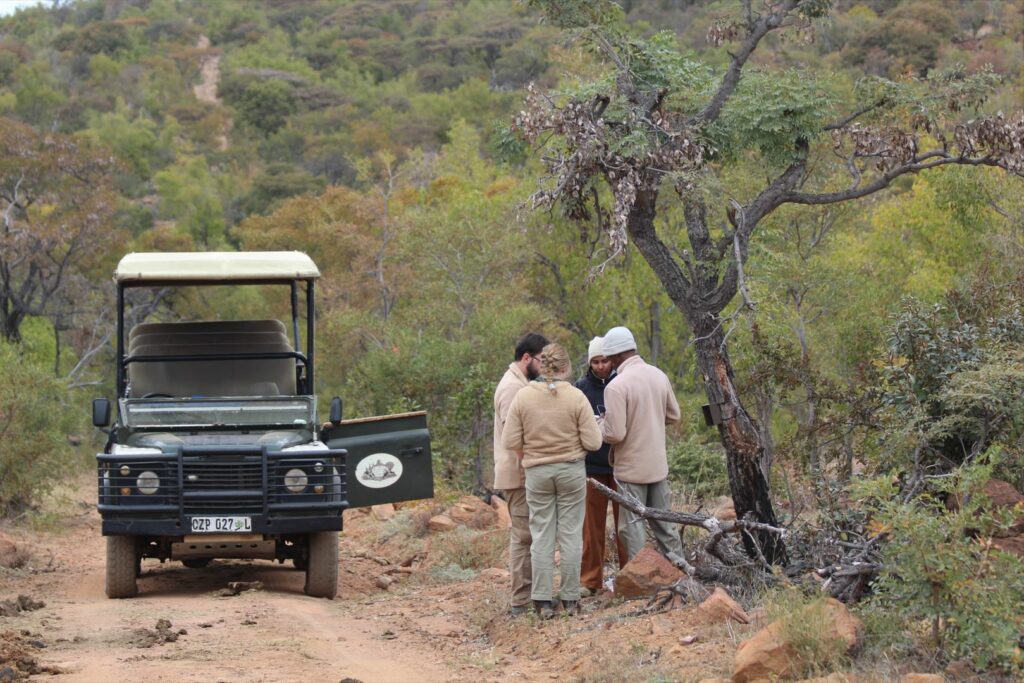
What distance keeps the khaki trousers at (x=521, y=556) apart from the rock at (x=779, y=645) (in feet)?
8.71

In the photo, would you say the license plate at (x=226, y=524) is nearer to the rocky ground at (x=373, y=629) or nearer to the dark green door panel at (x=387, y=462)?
the rocky ground at (x=373, y=629)

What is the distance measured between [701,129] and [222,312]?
2501 centimetres

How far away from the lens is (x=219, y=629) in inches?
357

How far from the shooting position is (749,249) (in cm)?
983

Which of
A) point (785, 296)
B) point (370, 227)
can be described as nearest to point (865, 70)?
point (370, 227)

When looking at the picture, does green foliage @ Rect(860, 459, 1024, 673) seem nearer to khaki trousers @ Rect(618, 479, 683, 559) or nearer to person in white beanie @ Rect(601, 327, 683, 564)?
khaki trousers @ Rect(618, 479, 683, 559)

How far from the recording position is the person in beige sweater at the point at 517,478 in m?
Answer: 9.48

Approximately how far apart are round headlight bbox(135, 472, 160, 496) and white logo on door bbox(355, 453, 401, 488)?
1.61 meters

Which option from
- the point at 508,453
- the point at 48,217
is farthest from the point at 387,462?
the point at 48,217

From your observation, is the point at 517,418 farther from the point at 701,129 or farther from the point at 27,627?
the point at 27,627

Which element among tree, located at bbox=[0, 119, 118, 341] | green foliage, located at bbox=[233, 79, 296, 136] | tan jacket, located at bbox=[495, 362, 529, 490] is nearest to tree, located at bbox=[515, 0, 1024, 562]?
tan jacket, located at bbox=[495, 362, 529, 490]

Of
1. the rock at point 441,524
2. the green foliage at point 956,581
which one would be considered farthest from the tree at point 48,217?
the green foliage at point 956,581

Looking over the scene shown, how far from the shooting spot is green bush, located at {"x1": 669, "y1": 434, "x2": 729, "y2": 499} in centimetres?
1352

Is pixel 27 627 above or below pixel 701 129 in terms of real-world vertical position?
below
